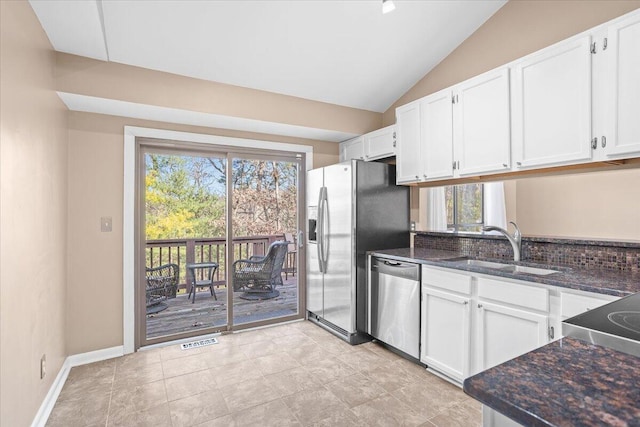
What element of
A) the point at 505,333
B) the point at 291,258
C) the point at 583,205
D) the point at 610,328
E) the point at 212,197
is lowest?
the point at 505,333

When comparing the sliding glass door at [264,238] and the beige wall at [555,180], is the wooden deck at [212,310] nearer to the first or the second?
the sliding glass door at [264,238]

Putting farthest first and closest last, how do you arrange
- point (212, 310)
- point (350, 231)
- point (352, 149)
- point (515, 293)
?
point (352, 149), point (212, 310), point (350, 231), point (515, 293)

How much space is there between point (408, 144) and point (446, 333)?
1.74 metres

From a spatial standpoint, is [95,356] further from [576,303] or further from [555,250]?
[555,250]

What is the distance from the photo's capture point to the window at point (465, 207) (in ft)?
9.84

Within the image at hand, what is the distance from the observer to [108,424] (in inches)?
85.3

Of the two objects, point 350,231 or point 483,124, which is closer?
point 483,124

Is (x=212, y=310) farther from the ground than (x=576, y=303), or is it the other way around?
(x=576, y=303)

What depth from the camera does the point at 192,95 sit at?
10.3ft

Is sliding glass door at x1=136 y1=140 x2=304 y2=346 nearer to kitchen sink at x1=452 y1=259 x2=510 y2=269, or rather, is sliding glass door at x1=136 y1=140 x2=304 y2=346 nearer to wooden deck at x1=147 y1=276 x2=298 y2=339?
wooden deck at x1=147 y1=276 x2=298 y2=339

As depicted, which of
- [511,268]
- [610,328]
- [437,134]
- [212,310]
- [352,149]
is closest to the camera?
[610,328]

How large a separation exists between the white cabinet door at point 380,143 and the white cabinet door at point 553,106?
1.28m

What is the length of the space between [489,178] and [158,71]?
3.07 meters

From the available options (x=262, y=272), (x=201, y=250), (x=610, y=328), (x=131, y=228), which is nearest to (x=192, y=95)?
(x=131, y=228)
